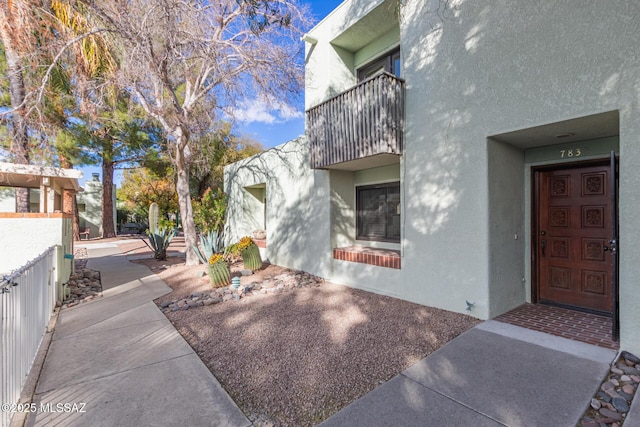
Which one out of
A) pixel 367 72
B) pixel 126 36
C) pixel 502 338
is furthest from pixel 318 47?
pixel 502 338

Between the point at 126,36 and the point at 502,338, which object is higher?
the point at 126,36

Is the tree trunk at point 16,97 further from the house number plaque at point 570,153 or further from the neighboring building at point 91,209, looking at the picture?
the neighboring building at point 91,209

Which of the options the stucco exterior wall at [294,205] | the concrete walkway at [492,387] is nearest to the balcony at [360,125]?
the stucco exterior wall at [294,205]

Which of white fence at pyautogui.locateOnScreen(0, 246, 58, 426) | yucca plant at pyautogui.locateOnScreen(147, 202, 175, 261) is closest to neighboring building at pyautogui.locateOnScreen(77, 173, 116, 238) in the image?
yucca plant at pyautogui.locateOnScreen(147, 202, 175, 261)

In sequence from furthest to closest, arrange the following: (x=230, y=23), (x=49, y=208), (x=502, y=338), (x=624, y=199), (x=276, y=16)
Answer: (x=230, y=23)
(x=49, y=208)
(x=276, y=16)
(x=502, y=338)
(x=624, y=199)

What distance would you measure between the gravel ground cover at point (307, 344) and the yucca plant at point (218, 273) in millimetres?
674

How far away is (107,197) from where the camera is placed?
17.3m

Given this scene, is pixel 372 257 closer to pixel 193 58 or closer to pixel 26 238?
pixel 26 238

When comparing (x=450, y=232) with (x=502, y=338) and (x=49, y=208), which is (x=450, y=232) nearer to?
(x=502, y=338)

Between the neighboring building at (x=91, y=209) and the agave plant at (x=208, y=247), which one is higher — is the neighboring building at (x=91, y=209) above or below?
above

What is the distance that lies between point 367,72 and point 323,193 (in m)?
3.14

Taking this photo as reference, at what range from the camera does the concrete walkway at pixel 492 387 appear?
2229mm

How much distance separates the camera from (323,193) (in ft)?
22.1

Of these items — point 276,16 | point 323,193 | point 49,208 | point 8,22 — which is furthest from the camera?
point 323,193
